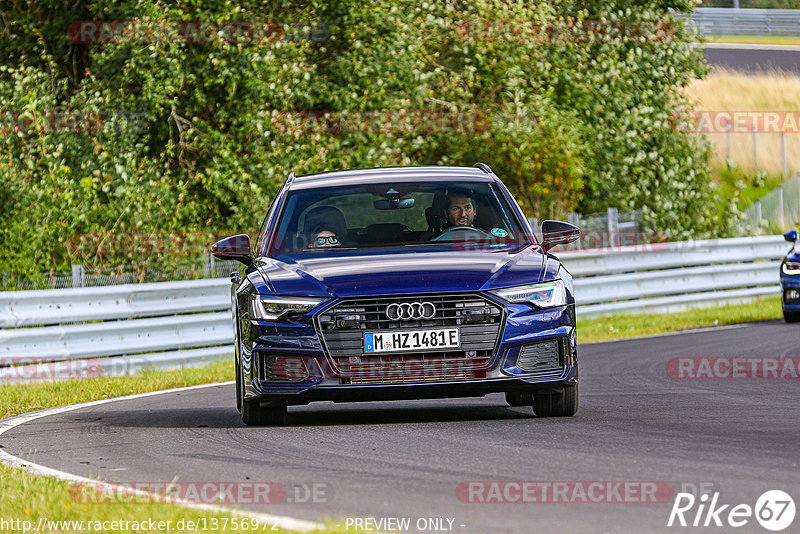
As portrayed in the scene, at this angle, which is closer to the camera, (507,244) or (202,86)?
(507,244)

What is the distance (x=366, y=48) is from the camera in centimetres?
2539

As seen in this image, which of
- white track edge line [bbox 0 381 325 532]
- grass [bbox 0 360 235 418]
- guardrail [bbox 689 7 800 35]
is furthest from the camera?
guardrail [bbox 689 7 800 35]

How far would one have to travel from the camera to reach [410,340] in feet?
27.5

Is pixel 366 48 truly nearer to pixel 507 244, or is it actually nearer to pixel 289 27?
pixel 289 27

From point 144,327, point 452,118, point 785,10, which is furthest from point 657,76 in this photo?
point 785,10

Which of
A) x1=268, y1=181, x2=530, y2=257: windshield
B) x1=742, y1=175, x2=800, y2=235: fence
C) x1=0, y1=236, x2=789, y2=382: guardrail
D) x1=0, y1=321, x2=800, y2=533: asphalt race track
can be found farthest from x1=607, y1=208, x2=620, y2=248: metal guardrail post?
x1=268, y1=181, x2=530, y2=257: windshield

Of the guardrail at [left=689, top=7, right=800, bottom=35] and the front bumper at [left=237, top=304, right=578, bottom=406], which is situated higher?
the guardrail at [left=689, top=7, right=800, bottom=35]

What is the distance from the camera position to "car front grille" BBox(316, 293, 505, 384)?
8383 millimetres

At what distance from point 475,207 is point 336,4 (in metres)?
16.2

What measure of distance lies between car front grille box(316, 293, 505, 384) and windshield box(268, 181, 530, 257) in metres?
0.88

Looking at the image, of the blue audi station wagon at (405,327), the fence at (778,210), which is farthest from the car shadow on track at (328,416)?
the fence at (778,210)

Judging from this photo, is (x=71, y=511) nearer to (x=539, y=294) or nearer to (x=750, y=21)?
(x=539, y=294)

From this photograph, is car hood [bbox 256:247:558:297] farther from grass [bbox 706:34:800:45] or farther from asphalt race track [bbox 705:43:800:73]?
grass [bbox 706:34:800:45]

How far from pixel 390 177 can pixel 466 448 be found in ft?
9.63
